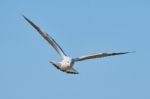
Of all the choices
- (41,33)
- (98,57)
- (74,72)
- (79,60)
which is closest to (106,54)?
(98,57)

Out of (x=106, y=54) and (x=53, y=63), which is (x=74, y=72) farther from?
(x=106, y=54)

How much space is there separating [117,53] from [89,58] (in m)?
2.44

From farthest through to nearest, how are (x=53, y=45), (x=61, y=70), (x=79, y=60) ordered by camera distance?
(x=53, y=45) < (x=79, y=60) < (x=61, y=70)

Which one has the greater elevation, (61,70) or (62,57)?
(62,57)

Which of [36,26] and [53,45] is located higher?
[36,26]

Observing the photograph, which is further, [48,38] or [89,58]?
[48,38]

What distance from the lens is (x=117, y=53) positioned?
25875 millimetres

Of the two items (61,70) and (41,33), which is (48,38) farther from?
(61,70)

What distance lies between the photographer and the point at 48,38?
28.2m

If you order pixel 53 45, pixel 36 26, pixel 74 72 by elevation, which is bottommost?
→ pixel 74 72

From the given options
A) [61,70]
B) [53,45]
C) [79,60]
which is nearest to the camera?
[61,70]

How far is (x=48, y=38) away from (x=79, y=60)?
174 inches

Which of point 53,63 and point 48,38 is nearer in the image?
point 53,63

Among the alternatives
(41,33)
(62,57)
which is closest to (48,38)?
(41,33)
